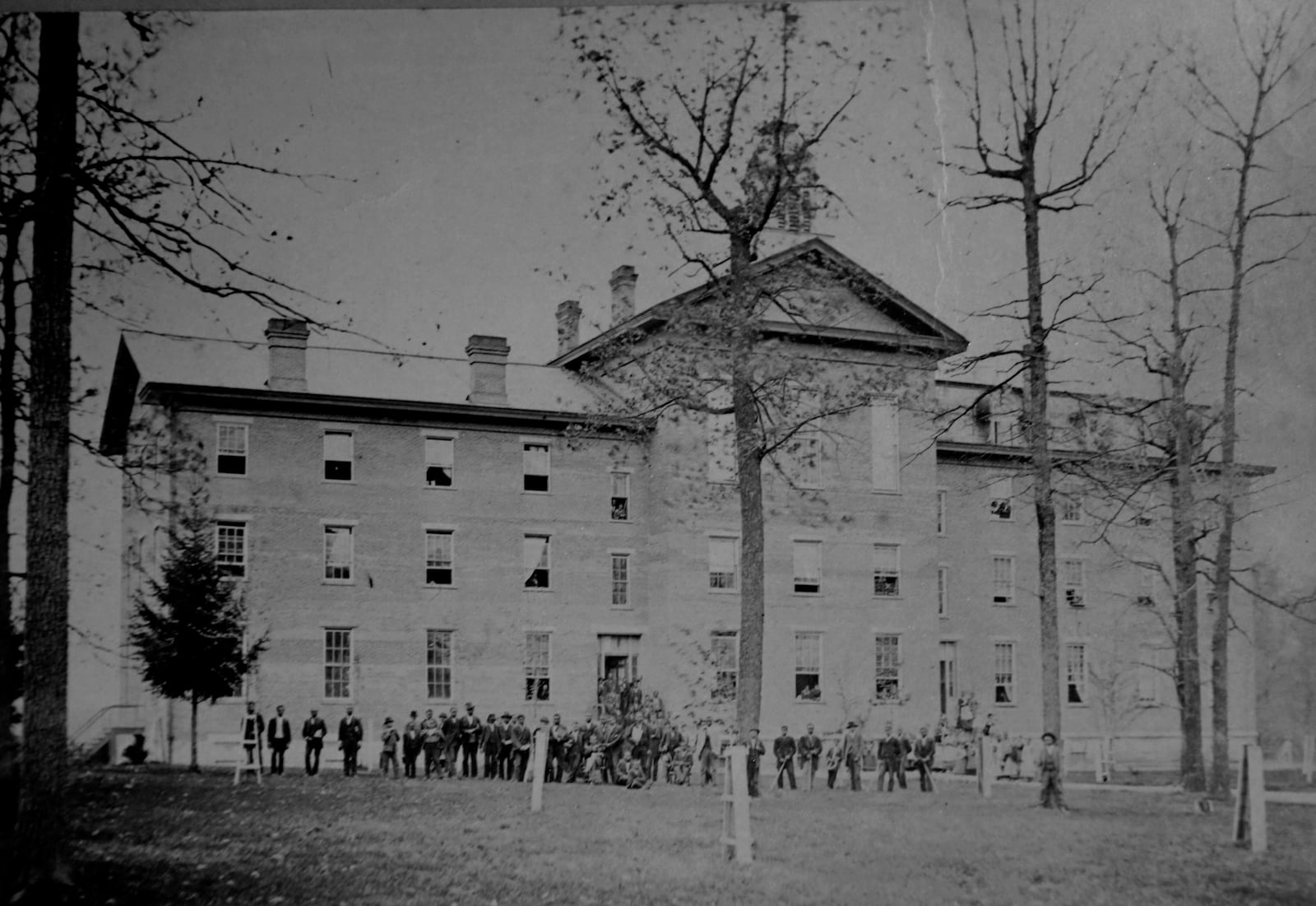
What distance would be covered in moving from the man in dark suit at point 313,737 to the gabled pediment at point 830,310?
1.81m

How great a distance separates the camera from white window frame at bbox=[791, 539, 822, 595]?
588cm

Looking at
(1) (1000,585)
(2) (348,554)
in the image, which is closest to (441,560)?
(2) (348,554)

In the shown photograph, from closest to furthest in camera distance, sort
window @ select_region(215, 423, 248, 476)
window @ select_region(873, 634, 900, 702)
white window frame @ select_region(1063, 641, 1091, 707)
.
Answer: window @ select_region(215, 423, 248, 476) → white window frame @ select_region(1063, 641, 1091, 707) → window @ select_region(873, 634, 900, 702)

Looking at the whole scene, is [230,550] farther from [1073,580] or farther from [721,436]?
[1073,580]

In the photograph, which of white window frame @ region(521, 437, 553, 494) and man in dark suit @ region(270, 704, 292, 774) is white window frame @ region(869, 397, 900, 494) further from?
man in dark suit @ region(270, 704, 292, 774)

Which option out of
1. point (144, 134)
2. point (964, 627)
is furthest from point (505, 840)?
point (144, 134)

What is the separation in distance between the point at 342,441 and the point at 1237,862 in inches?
154

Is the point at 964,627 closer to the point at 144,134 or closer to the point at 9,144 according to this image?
A: the point at 144,134

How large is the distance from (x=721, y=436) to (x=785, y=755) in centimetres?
146

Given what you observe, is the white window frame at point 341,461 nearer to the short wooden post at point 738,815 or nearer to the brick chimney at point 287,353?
the brick chimney at point 287,353

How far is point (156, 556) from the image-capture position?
15.8 feet

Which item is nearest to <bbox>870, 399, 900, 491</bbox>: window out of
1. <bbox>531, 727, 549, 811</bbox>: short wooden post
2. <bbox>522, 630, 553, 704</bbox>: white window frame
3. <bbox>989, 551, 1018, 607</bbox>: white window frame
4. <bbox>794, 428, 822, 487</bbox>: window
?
<bbox>794, 428, 822, 487</bbox>: window

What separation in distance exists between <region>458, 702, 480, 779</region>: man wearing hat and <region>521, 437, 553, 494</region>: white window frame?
999 millimetres

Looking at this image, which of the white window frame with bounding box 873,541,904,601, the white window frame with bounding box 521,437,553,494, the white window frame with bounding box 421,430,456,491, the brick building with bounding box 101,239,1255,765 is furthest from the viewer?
the white window frame with bounding box 873,541,904,601
